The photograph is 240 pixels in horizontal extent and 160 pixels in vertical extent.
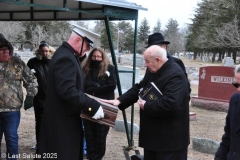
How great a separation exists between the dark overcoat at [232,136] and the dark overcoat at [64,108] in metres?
1.28

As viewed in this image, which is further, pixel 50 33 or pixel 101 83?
pixel 50 33

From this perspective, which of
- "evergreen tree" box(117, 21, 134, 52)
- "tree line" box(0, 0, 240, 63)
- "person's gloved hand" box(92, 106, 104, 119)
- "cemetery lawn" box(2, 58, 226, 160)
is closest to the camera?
"person's gloved hand" box(92, 106, 104, 119)

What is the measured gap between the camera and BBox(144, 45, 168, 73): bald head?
323cm

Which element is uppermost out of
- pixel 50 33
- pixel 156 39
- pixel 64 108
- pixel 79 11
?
pixel 50 33

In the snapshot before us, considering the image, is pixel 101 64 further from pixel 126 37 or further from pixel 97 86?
pixel 126 37

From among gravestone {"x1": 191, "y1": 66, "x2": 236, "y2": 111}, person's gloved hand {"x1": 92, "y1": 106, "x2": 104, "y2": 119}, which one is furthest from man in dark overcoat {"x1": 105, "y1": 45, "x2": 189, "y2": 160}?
gravestone {"x1": 191, "y1": 66, "x2": 236, "y2": 111}

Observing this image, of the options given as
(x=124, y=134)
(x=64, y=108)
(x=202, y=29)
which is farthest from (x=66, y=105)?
(x=202, y=29)

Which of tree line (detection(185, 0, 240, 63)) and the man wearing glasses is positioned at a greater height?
tree line (detection(185, 0, 240, 63))

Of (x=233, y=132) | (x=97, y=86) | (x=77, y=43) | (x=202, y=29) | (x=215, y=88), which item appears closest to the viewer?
(x=233, y=132)

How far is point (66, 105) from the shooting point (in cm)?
322

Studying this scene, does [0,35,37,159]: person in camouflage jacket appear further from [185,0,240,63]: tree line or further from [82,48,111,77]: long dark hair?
[185,0,240,63]: tree line

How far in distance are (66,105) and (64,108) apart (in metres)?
0.04

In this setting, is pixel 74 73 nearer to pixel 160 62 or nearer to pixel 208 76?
pixel 160 62

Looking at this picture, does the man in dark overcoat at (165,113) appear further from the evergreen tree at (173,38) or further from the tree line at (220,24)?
the evergreen tree at (173,38)
